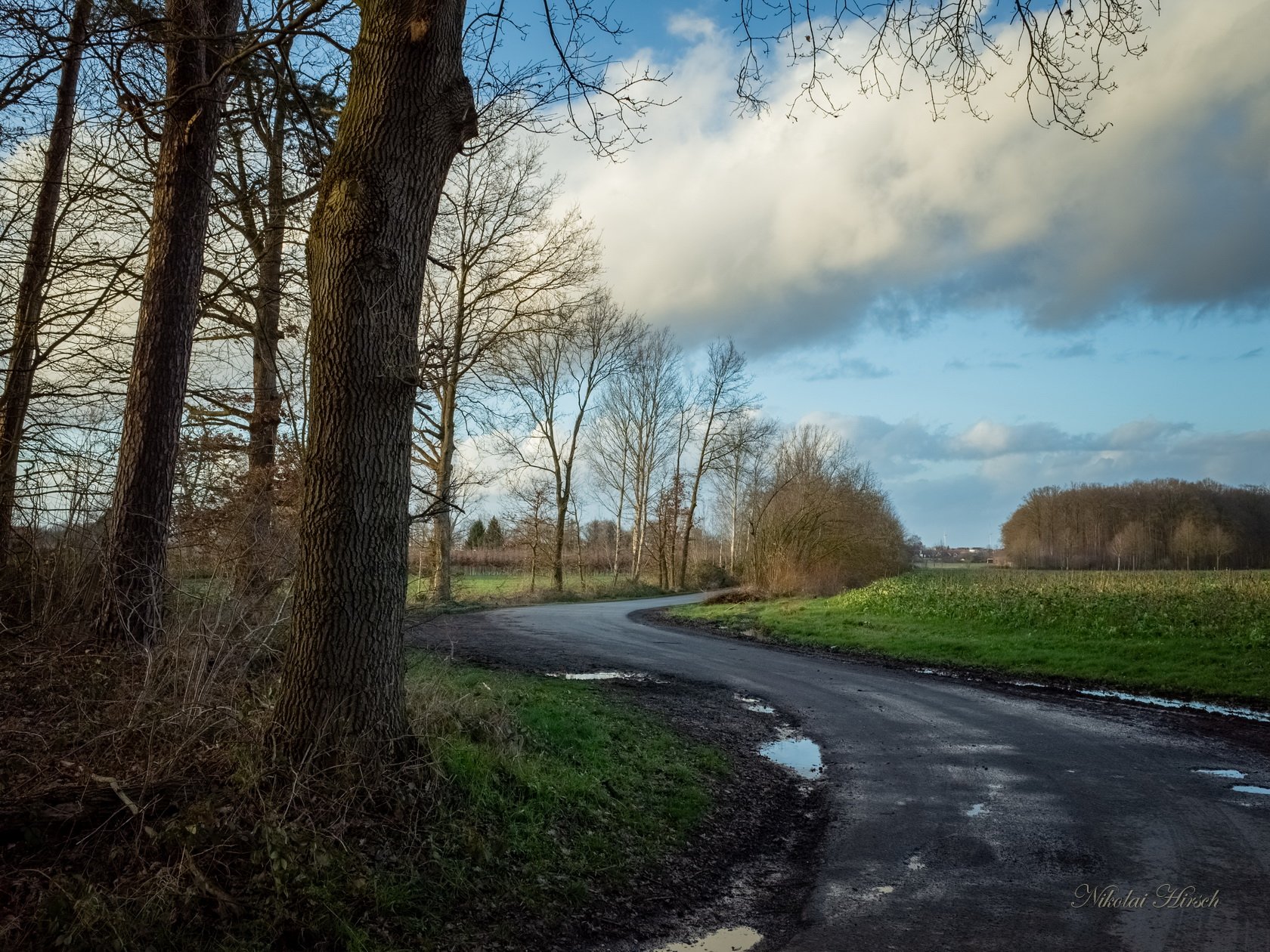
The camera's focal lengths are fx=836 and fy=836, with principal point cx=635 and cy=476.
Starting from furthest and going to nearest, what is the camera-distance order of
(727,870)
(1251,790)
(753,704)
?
1. (753,704)
2. (1251,790)
3. (727,870)

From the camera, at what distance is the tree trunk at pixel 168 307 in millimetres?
7621

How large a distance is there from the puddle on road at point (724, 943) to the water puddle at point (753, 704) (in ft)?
22.2

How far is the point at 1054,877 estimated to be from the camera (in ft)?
17.8

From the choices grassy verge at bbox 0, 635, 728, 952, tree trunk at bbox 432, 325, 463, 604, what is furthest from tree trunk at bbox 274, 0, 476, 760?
tree trunk at bbox 432, 325, 463, 604

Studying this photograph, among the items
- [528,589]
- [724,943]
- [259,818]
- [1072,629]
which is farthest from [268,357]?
[528,589]

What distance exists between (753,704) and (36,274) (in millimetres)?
10264

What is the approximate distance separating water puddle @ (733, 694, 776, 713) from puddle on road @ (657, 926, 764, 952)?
266 inches

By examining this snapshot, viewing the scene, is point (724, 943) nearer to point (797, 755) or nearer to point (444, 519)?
point (797, 755)

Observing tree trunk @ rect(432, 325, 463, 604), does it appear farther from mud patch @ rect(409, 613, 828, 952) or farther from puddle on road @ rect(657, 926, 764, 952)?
puddle on road @ rect(657, 926, 764, 952)

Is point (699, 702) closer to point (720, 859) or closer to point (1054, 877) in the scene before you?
point (720, 859)

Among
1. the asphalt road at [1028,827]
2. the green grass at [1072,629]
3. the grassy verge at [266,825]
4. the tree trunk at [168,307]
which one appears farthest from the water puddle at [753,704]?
the tree trunk at [168,307]

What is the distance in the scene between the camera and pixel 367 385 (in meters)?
5.45

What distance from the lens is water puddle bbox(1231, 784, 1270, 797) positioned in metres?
7.35

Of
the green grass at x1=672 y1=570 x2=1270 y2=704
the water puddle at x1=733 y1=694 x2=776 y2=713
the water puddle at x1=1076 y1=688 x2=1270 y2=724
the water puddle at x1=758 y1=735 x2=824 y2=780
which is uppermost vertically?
the green grass at x1=672 y1=570 x2=1270 y2=704
